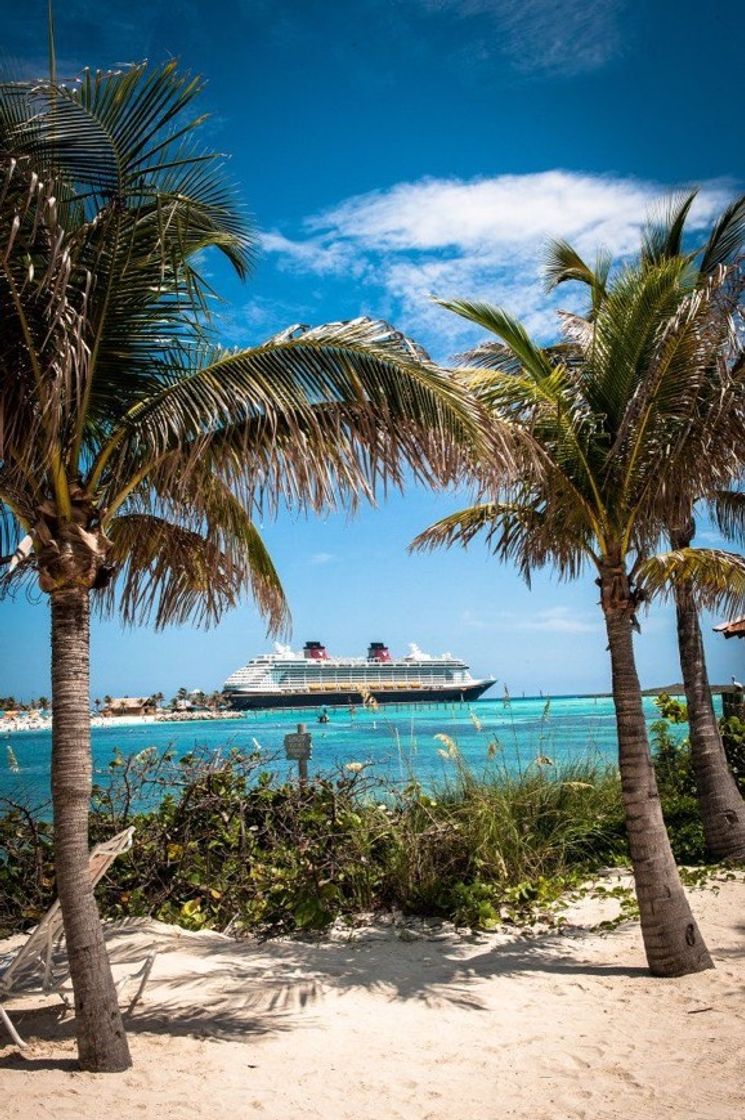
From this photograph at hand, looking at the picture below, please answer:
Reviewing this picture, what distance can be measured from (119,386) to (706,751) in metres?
6.83

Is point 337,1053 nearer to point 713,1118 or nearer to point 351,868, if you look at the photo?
point 713,1118

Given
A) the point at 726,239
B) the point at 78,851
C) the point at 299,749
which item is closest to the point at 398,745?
the point at 299,749

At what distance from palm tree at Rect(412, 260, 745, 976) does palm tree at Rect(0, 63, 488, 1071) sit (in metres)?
1.39

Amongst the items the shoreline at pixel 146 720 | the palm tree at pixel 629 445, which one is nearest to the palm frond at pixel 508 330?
the palm tree at pixel 629 445

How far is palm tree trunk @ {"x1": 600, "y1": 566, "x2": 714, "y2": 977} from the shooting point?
Result: 19.4 ft

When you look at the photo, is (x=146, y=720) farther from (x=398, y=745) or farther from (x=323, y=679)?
(x=398, y=745)

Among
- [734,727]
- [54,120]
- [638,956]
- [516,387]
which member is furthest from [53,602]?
[734,727]

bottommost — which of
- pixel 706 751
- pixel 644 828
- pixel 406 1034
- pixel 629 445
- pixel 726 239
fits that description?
pixel 406 1034

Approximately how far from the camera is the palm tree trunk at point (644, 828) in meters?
5.90

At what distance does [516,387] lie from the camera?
6.20m

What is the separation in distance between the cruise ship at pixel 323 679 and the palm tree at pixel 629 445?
73007mm

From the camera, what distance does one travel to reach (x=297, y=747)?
8.95m

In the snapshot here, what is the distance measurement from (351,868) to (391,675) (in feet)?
251

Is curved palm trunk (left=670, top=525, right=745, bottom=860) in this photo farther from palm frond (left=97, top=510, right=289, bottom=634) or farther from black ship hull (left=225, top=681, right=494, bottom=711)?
black ship hull (left=225, top=681, right=494, bottom=711)
